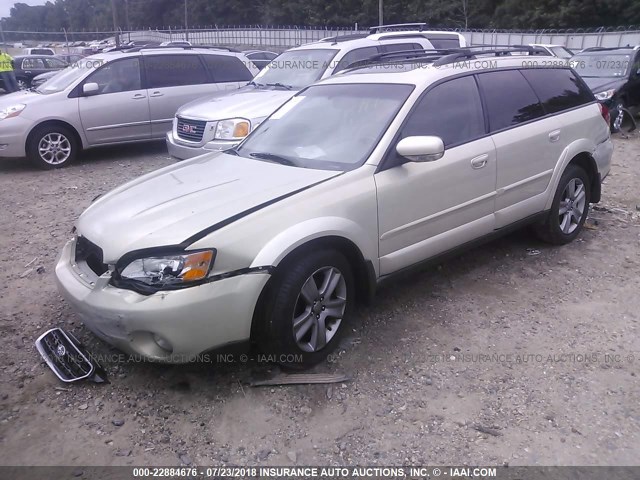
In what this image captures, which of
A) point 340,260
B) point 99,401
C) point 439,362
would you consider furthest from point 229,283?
point 439,362

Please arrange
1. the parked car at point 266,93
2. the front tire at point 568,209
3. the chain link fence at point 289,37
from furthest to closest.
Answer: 1. the chain link fence at point 289,37
2. the parked car at point 266,93
3. the front tire at point 568,209

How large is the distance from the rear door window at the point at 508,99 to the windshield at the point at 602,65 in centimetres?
892

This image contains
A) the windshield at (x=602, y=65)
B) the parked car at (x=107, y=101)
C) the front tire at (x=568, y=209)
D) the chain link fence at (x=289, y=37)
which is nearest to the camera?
the front tire at (x=568, y=209)

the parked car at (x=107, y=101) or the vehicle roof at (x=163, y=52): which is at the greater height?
the vehicle roof at (x=163, y=52)

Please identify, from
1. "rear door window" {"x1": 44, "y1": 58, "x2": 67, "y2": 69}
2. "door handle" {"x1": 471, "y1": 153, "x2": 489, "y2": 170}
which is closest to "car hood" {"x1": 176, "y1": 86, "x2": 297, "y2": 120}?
"door handle" {"x1": 471, "y1": 153, "x2": 489, "y2": 170}

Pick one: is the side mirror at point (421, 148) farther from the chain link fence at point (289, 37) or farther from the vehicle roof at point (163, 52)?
the chain link fence at point (289, 37)

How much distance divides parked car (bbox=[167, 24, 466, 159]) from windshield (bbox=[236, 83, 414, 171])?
2486mm

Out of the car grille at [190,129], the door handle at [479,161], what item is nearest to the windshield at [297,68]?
the car grille at [190,129]

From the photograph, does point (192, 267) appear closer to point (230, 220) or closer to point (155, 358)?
point (230, 220)

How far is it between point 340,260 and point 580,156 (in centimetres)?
303

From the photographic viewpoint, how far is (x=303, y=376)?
3340mm

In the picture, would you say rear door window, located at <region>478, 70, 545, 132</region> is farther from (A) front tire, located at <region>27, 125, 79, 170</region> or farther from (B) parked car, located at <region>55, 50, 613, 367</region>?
(A) front tire, located at <region>27, 125, 79, 170</region>

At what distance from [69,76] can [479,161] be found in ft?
24.2

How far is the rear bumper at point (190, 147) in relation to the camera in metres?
7.02
